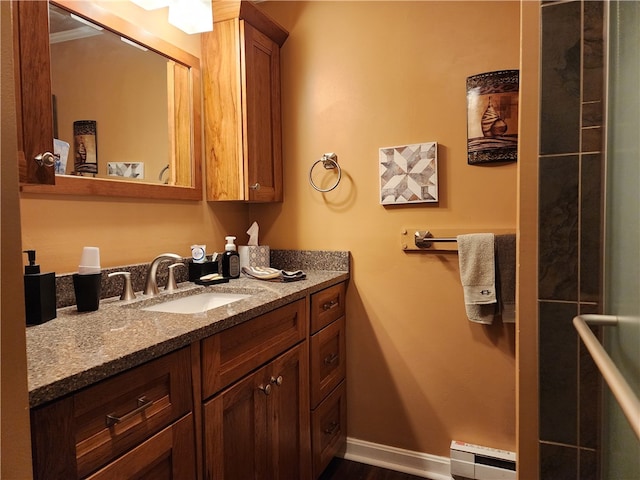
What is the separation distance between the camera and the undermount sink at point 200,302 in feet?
4.57

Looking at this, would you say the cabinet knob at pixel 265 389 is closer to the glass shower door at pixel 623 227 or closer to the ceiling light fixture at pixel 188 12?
the glass shower door at pixel 623 227

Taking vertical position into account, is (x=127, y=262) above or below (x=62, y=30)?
below

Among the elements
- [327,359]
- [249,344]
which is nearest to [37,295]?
[249,344]

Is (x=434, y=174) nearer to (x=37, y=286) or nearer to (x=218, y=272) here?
(x=218, y=272)

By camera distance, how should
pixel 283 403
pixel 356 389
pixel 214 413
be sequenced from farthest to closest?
1. pixel 356 389
2. pixel 283 403
3. pixel 214 413

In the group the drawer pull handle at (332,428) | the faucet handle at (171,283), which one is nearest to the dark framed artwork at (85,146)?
the faucet handle at (171,283)

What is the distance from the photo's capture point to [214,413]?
999 mm

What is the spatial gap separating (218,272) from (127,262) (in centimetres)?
42

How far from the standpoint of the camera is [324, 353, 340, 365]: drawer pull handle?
173cm

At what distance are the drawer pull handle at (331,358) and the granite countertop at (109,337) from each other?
0.47 metres

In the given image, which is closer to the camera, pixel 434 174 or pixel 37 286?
pixel 37 286

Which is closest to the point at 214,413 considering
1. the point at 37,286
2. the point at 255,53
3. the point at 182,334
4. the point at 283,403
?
the point at 182,334

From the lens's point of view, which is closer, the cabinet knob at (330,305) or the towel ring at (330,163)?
the cabinet knob at (330,305)

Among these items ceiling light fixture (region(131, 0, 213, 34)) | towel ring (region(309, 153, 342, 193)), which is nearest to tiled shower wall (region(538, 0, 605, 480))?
towel ring (region(309, 153, 342, 193))
